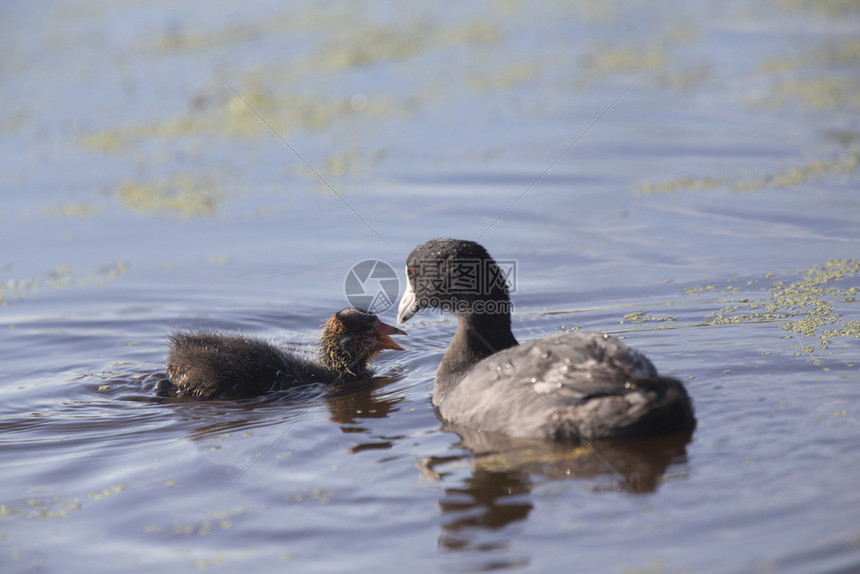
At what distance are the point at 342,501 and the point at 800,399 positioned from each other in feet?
8.21

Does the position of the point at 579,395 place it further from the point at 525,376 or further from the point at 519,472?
the point at 519,472

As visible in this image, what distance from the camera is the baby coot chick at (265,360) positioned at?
6148 millimetres

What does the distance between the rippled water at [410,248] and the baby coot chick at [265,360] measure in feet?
0.61

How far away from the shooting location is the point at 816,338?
19.6 ft

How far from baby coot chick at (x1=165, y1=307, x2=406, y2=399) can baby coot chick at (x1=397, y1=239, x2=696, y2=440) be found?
2.80ft

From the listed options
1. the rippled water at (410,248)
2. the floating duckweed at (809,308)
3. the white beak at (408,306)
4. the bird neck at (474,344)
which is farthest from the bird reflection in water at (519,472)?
the floating duckweed at (809,308)

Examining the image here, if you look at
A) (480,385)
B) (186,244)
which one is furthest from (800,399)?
(186,244)

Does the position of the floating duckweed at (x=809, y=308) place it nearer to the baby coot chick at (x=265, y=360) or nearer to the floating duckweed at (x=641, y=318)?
the floating duckweed at (x=641, y=318)

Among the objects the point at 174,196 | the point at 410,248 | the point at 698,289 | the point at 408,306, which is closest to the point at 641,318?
the point at 698,289

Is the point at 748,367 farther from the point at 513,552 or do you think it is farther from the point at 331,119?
the point at 331,119

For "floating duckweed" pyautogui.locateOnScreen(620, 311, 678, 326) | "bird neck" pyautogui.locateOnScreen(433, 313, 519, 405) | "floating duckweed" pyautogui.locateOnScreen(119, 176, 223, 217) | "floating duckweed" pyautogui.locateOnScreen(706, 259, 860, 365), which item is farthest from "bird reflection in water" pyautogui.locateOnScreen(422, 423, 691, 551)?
"floating duckweed" pyautogui.locateOnScreen(119, 176, 223, 217)

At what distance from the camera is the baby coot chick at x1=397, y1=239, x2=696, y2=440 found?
4.74 metres

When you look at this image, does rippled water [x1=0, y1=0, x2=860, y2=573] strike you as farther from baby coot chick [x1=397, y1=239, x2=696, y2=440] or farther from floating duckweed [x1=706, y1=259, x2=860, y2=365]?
baby coot chick [x1=397, y1=239, x2=696, y2=440]

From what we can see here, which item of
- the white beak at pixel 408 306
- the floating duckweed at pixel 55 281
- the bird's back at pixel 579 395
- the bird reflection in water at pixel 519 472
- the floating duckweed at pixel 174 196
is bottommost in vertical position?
the bird reflection in water at pixel 519 472
